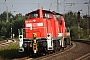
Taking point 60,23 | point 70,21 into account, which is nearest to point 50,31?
point 60,23

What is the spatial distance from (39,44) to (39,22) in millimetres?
1763

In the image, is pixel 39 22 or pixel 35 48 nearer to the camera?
pixel 35 48

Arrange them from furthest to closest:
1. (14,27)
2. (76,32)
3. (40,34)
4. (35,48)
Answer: (14,27) → (76,32) → (40,34) → (35,48)

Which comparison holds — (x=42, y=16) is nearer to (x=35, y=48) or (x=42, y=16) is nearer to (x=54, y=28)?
(x=54, y=28)

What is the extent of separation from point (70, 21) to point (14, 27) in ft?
81.9

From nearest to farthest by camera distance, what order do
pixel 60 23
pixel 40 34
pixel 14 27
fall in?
pixel 40 34 → pixel 60 23 → pixel 14 27

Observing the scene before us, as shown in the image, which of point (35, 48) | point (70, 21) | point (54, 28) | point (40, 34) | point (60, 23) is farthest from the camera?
point (70, 21)

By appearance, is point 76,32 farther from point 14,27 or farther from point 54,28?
point 54,28

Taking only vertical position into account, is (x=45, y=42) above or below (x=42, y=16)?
below

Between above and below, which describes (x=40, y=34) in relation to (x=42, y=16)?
below

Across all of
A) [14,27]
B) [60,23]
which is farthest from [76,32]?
[60,23]

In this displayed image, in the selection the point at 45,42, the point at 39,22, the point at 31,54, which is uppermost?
the point at 39,22

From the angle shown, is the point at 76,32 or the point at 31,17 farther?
the point at 76,32

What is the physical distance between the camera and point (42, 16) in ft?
50.3
